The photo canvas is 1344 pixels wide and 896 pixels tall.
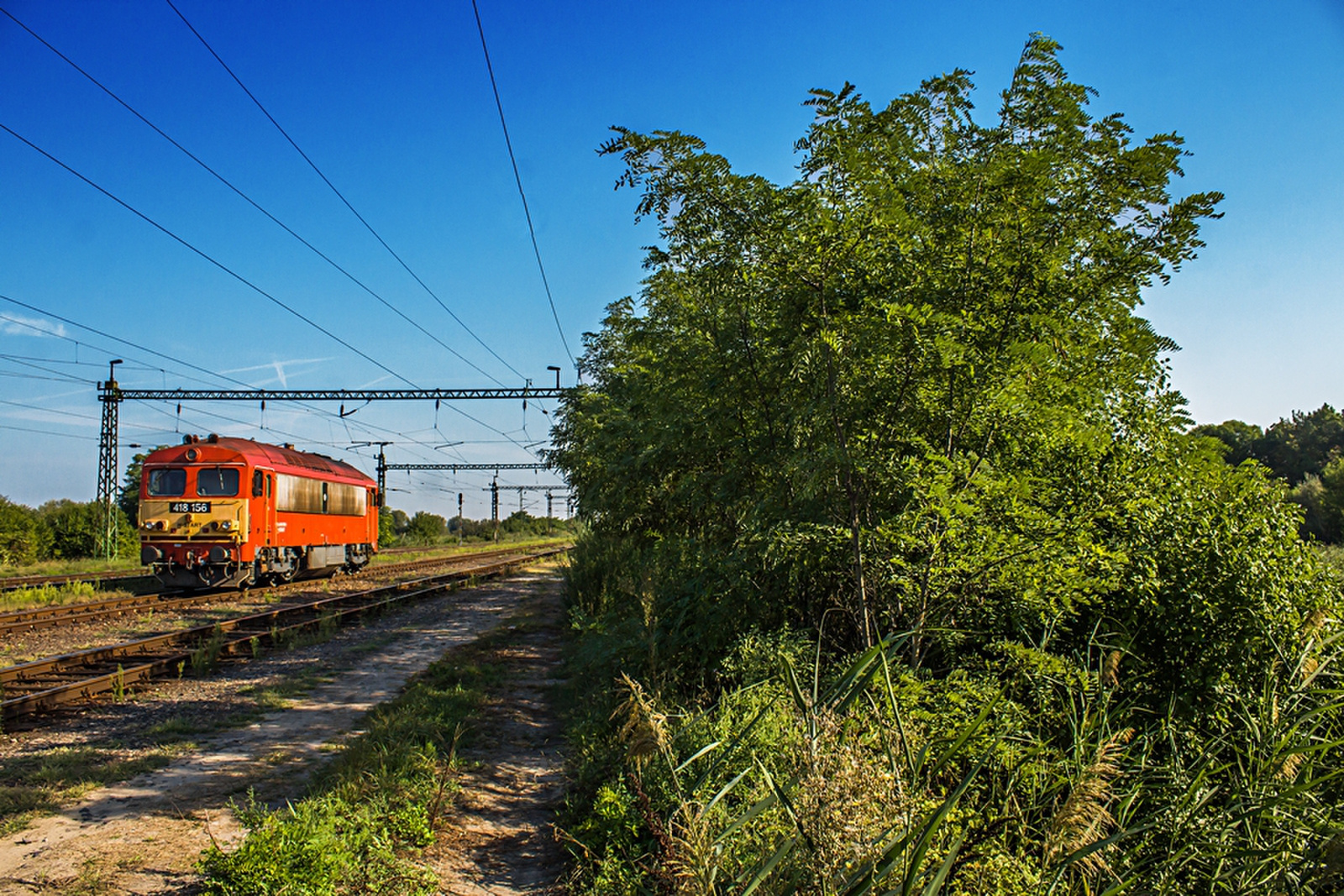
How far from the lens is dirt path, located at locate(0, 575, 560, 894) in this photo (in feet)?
13.6

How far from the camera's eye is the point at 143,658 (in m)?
9.98

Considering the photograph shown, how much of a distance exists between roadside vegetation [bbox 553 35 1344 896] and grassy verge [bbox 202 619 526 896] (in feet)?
3.37

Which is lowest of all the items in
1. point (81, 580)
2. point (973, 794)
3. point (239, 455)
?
point (81, 580)

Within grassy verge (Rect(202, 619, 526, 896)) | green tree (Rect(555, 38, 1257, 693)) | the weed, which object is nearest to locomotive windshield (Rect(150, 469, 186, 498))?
the weed

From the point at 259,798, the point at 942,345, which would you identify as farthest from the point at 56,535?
the point at 942,345

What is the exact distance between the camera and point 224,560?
17.2 meters

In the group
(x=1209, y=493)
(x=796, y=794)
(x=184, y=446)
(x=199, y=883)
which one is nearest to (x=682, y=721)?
(x=796, y=794)

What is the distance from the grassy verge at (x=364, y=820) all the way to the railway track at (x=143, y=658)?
355cm

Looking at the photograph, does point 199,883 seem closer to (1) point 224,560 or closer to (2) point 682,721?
(2) point 682,721

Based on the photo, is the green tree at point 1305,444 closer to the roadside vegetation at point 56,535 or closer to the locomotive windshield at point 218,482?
the locomotive windshield at point 218,482

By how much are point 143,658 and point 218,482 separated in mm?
8816

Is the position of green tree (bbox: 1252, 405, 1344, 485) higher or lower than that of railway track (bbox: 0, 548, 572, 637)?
higher

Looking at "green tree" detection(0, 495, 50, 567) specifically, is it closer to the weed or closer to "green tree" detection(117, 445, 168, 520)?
"green tree" detection(117, 445, 168, 520)

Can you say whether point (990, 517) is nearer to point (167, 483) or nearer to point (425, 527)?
point (167, 483)
